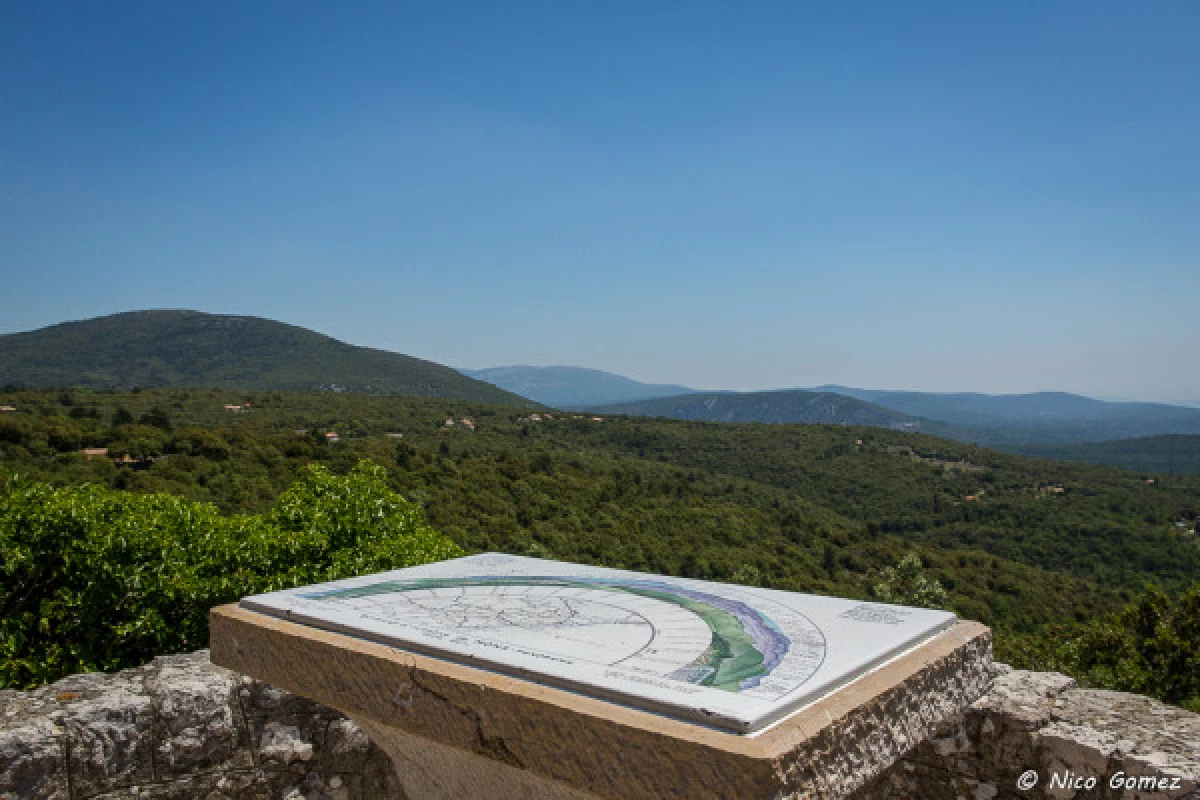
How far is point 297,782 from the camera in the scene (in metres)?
3.58

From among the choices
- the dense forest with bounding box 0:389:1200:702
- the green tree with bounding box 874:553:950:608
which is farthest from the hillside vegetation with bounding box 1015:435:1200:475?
the green tree with bounding box 874:553:950:608

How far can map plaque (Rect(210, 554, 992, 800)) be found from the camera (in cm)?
191

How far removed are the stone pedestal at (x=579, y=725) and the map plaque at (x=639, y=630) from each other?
0.16 ft

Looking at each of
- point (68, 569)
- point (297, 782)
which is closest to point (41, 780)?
point (297, 782)

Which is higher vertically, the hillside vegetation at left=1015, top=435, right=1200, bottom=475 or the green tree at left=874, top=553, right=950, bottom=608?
the green tree at left=874, top=553, right=950, bottom=608

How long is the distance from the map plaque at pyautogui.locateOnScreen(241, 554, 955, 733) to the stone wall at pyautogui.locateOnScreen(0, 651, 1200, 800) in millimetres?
Answer: 522

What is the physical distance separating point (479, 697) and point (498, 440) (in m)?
30.9

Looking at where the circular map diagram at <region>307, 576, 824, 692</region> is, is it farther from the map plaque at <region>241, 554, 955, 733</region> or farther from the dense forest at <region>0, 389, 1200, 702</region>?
the dense forest at <region>0, 389, 1200, 702</region>

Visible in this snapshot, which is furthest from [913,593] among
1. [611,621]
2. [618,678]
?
[618,678]

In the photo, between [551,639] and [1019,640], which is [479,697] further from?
[1019,640]

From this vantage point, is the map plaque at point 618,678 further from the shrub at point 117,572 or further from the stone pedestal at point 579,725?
the shrub at point 117,572

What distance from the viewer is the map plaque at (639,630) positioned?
6.88 ft

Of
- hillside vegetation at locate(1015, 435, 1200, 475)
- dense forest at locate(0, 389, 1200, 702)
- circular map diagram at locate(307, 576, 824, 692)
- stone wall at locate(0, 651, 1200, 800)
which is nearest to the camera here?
circular map diagram at locate(307, 576, 824, 692)

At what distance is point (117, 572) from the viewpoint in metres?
4.07
